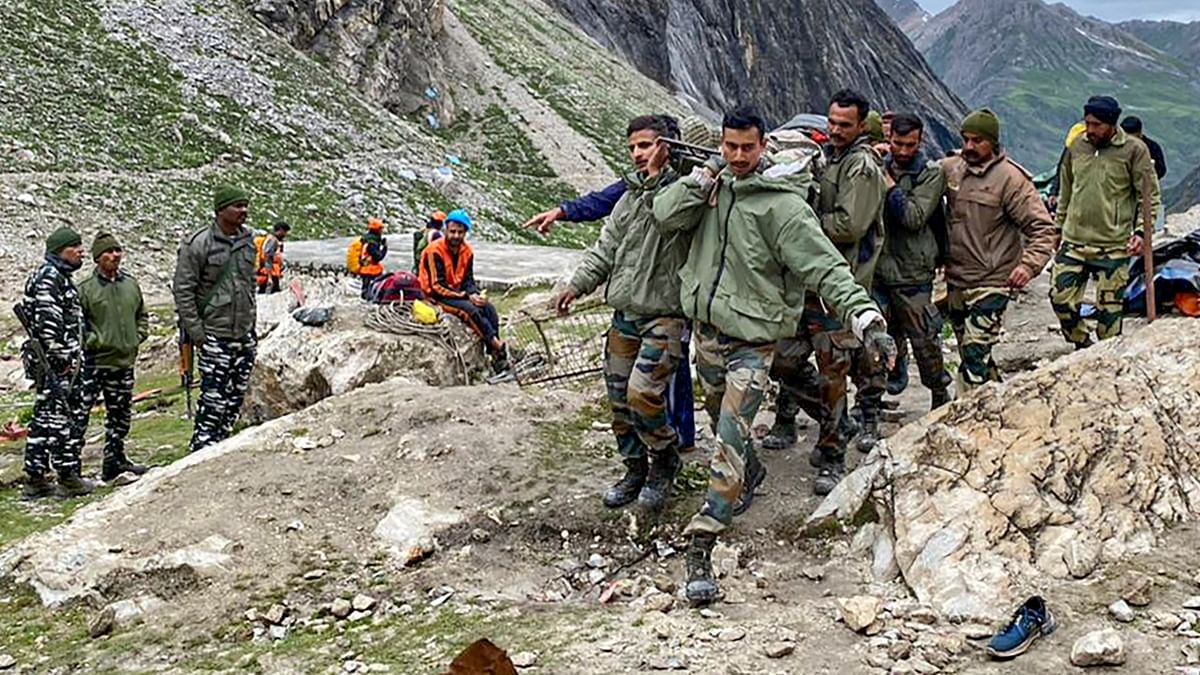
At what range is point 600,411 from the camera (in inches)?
344

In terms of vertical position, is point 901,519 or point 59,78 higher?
point 59,78

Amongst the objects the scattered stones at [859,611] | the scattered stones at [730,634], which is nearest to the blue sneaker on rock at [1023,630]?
the scattered stones at [859,611]

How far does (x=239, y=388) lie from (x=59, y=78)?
30.9 meters

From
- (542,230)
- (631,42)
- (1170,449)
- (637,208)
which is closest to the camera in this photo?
(1170,449)

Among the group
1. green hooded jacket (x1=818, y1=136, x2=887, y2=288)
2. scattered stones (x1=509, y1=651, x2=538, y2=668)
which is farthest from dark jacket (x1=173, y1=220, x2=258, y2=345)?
scattered stones (x1=509, y1=651, x2=538, y2=668)

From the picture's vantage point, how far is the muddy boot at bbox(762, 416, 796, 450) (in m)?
7.66

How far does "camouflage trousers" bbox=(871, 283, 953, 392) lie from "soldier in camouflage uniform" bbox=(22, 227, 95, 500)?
21.4 ft

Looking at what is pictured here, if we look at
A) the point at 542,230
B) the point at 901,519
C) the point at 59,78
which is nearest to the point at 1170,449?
the point at 901,519

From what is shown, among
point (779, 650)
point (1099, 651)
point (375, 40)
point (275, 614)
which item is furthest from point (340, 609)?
point (375, 40)

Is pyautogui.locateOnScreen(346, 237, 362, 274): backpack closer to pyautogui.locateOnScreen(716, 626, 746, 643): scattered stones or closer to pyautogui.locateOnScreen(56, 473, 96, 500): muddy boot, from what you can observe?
pyautogui.locateOnScreen(56, 473, 96, 500): muddy boot

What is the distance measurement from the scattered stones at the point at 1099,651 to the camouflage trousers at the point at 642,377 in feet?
8.61

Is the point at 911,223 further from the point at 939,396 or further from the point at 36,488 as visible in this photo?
the point at 36,488

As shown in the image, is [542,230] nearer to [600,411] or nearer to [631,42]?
[600,411]

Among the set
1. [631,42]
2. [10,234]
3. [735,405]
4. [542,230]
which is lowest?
[10,234]
